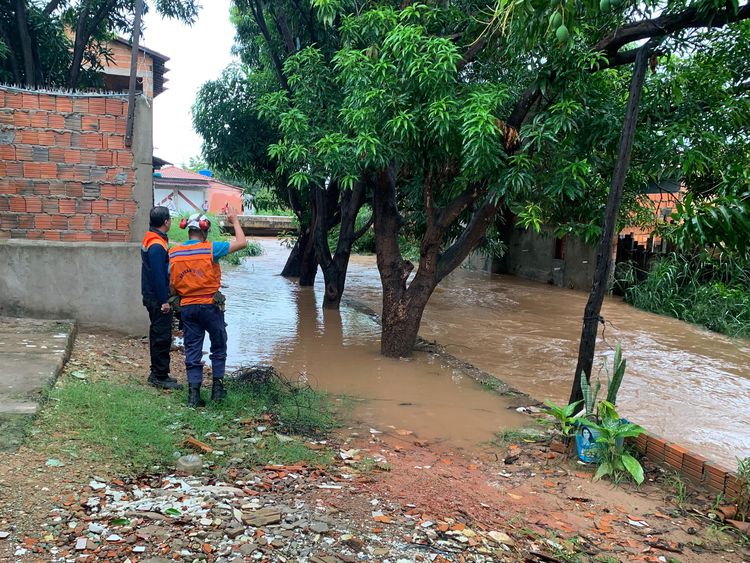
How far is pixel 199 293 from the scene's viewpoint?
17.5 ft

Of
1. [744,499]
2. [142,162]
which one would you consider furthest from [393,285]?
[744,499]

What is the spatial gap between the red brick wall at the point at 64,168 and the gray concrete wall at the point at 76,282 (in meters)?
0.22

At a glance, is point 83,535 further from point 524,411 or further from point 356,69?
point 356,69

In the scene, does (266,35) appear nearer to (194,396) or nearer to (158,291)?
(158,291)

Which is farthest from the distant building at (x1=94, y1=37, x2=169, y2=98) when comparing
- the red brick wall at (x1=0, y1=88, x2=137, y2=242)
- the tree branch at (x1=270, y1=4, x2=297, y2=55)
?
Result: the red brick wall at (x1=0, y1=88, x2=137, y2=242)

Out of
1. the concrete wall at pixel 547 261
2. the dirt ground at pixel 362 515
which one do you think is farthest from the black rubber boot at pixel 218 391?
the concrete wall at pixel 547 261

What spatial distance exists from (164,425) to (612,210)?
12.1ft

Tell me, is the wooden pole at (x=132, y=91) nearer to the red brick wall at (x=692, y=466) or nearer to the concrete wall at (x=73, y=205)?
the concrete wall at (x=73, y=205)

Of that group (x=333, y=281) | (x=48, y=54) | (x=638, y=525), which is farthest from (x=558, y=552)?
(x=48, y=54)

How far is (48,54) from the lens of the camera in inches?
529

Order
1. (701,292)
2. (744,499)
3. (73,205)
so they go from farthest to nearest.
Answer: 1. (701,292)
2. (73,205)
3. (744,499)

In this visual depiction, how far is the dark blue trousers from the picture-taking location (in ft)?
17.4

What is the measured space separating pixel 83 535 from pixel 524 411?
4369mm

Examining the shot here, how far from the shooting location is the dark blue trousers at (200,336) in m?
5.29
